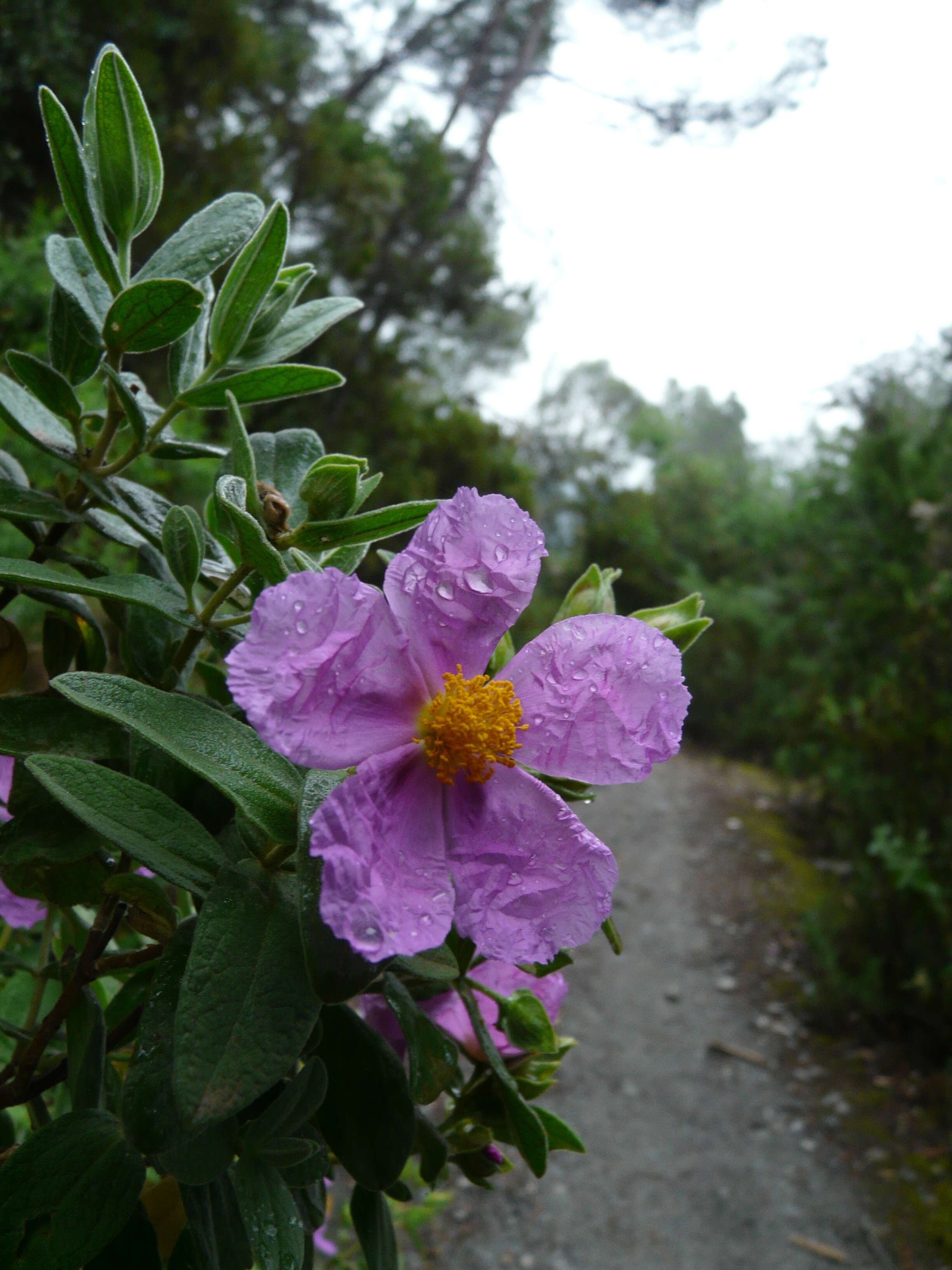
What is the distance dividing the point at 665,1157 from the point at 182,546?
3.19m

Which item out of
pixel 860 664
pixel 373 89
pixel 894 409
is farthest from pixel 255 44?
pixel 860 664

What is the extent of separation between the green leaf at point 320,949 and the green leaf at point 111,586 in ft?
0.42

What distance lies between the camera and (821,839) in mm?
4816

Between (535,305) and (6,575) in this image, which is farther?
(535,305)

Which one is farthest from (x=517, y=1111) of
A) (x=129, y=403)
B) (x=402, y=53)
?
(x=402, y=53)

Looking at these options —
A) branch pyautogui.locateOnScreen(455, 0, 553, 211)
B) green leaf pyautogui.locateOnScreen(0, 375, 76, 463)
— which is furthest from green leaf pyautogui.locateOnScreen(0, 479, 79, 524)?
branch pyautogui.locateOnScreen(455, 0, 553, 211)

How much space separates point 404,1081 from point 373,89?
7923mm

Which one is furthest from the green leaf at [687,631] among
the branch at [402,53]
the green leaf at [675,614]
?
the branch at [402,53]

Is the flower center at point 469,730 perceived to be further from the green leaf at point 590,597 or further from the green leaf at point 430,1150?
the green leaf at point 430,1150

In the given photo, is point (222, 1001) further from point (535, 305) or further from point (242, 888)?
point (535, 305)

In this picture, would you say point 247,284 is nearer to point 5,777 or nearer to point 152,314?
point 152,314

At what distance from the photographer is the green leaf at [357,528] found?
0.37m

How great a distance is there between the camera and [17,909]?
1.69 ft

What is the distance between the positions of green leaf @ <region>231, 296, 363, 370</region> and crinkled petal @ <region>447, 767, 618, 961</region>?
0.28 metres
